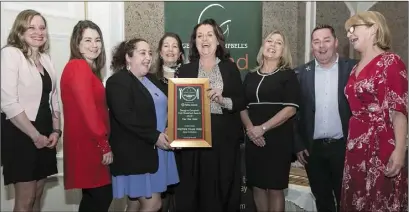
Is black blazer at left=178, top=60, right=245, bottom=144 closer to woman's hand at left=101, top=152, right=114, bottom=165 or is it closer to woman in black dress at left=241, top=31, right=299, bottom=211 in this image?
woman in black dress at left=241, top=31, right=299, bottom=211

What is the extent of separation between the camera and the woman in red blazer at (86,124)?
7.70ft

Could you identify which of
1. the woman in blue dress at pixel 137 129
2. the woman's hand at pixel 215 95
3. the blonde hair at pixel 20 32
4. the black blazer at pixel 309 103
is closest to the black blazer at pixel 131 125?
the woman in blue dress at pixel 137 129

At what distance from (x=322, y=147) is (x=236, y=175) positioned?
0.64 meters

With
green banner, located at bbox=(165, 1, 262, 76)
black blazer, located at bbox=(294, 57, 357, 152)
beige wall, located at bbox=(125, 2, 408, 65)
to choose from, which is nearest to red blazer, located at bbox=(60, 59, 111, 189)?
black blazer, located at bbox=(294, 57, 357, 152)

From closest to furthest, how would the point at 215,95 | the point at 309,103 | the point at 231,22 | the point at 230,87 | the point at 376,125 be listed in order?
the point at 376,125
the point at 215,95
the point at 230,87
the point at 309,103
the point at 231,22

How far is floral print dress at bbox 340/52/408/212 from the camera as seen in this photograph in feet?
6.82

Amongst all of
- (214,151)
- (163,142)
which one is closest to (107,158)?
(163,142)

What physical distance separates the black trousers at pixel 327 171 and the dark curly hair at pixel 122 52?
1420mm

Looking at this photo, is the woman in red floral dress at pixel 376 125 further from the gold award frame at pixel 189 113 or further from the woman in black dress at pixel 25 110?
the woman in black dress at pixel 25 110

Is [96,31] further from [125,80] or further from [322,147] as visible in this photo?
[322,147]

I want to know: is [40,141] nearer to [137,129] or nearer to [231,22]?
[137,129]

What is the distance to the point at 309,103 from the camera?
2.82m

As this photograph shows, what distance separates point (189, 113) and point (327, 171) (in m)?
1.09

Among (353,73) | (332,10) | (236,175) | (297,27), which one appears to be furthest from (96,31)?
(332,10)
